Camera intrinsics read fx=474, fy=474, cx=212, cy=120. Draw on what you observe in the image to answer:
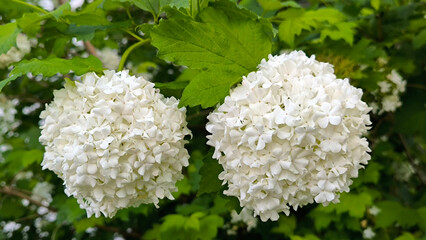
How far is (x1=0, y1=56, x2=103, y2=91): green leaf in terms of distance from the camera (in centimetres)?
141

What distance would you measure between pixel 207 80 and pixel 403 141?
2.32 m

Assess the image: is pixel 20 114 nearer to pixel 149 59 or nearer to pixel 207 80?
pixel 149 59

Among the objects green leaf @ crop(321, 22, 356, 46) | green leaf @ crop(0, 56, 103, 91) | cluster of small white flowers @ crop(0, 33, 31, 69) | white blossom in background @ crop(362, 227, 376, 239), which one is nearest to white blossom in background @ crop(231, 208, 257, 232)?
white blossom in background @ crop(362, 227, 376, 239)

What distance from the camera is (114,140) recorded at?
4.41 ft

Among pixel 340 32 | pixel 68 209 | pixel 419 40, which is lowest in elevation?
pixel 68 209

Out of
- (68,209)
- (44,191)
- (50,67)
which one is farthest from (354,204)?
(44,191)

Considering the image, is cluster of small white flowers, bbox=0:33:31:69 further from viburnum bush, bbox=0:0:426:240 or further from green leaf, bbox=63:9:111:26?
green leaf, bbox=63:9:111:26

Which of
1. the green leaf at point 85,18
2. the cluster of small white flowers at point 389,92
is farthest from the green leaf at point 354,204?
the green leaf at point 85,18

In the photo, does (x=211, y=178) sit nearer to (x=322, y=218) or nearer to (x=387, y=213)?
(x=322, y=218)

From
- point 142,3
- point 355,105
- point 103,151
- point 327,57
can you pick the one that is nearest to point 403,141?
point 327,57

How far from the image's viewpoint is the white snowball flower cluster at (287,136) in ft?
4.22

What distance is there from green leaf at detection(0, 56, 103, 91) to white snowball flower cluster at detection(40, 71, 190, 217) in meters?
0.03

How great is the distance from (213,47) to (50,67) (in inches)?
19.7

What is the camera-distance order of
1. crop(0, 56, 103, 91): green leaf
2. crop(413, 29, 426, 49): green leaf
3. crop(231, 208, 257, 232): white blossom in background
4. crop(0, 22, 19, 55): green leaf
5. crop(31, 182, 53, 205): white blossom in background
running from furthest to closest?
crop(31, 182, 53, 205): white blossom in background, crop(231, 208, 257, 232): white blossom in background, crop(413, 29, 426, 49): green leaf, crop(0, 22, 19, 55): green leaf, crop(0, 56, 103, 91): green leaf
